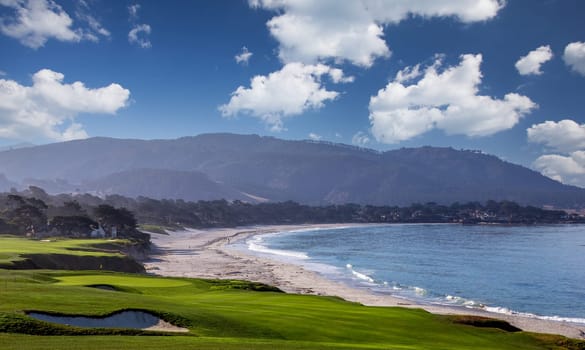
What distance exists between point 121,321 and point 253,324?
4.98 m

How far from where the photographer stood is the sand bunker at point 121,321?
17.1 metres

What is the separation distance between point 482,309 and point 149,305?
35.1 metres

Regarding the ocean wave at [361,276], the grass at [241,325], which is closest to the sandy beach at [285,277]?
the ocean wave at [361,276]

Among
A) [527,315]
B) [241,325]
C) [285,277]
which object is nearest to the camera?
[241,325]

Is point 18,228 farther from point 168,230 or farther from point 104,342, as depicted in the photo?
point 104,342

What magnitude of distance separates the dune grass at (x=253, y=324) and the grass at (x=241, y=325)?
0.03 m

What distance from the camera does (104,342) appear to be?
14516mm

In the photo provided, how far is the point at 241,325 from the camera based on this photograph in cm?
1906

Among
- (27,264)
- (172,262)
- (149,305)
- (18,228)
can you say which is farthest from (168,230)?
(149,305)

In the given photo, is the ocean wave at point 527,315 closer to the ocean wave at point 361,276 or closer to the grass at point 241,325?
the grass at point 241,325

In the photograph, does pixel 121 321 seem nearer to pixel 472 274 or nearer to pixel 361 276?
pixel 361 276

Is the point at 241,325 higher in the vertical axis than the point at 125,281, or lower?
higher

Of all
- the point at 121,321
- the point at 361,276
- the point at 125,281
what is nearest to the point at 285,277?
the point at 361,276

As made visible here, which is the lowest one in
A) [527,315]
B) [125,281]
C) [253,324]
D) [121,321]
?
[527,315]
